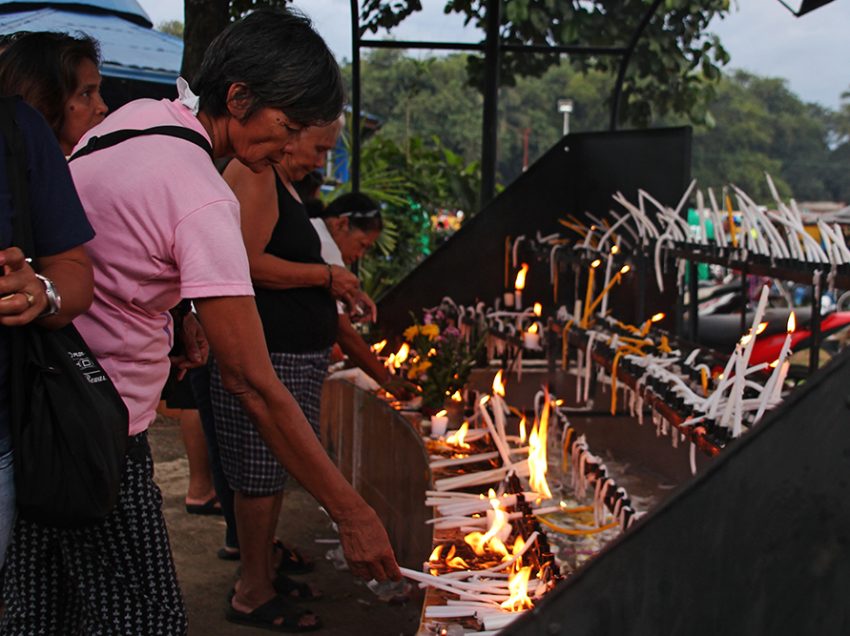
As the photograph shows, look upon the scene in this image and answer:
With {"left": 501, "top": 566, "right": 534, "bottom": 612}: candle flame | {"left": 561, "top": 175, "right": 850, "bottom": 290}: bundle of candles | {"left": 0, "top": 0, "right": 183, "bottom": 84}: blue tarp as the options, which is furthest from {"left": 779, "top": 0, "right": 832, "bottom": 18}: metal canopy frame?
{"left": 0, "top": 0, "right": 183, "bottom": 84}: blue tarp

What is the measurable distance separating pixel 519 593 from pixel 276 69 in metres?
1.35

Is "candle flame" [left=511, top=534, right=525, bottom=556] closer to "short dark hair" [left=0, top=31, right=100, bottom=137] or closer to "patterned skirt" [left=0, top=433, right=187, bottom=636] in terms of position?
"patterned skirt" [left=0, top=433, right=187, bottom=636]

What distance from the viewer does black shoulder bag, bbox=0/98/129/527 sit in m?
1.69

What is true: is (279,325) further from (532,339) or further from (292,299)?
(532,339)

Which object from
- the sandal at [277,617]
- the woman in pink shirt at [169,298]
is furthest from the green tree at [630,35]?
the woman in pink shirt at [169,298]

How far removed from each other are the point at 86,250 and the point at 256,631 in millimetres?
2190

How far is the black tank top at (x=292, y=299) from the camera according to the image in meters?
3.53

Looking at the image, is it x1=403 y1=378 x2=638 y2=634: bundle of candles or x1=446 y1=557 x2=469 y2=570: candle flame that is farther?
x1=446 y1=557 x2=469 y2=570: candle flame

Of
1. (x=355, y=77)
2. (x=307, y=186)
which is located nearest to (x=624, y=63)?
(x=355, y=77)

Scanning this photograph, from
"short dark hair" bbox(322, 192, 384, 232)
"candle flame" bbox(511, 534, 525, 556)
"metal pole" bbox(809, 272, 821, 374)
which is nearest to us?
"candle flame" bbox(511, 534, 525, 556)

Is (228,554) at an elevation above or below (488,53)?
below

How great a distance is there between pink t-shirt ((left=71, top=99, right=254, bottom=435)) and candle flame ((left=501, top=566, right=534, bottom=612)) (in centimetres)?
99

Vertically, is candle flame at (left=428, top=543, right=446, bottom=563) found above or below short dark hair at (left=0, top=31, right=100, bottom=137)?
below

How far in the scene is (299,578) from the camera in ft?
14.3
